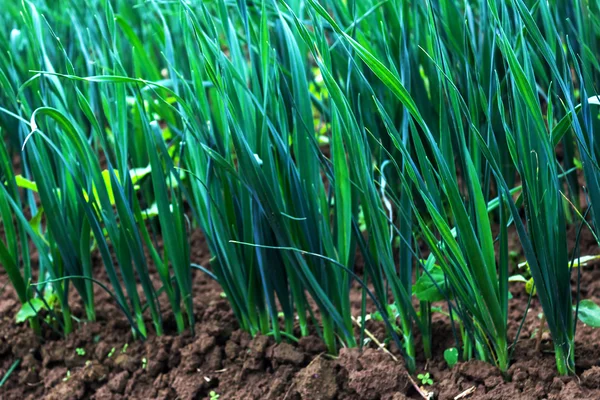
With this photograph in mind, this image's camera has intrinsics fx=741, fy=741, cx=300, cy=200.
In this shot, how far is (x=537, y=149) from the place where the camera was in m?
1.09

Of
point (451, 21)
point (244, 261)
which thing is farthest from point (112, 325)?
point (451, 21)

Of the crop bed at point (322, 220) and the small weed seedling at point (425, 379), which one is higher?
the crop bed at point (322, 220)

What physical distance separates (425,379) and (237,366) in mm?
366

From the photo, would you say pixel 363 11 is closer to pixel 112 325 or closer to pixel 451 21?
pixel 451 21

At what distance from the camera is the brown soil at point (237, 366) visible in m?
1.20

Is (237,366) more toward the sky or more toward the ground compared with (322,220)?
more toward the ground

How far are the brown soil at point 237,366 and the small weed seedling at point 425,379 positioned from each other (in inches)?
0.6

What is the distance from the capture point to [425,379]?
1259 mm

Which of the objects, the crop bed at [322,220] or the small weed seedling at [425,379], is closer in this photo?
the crop bed at [322,220]

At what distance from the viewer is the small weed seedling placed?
4.12ft

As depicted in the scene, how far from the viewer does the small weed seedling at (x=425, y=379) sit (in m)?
1.26

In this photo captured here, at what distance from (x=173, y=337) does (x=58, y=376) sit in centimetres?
25

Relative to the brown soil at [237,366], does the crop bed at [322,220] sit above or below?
above

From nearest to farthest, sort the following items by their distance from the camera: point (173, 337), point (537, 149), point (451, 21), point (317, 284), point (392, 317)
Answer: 1. point (537, 149)
2. point (317, 284)
3. point (392, 317)
4. point (173, 337)
5. point (451, 21)
